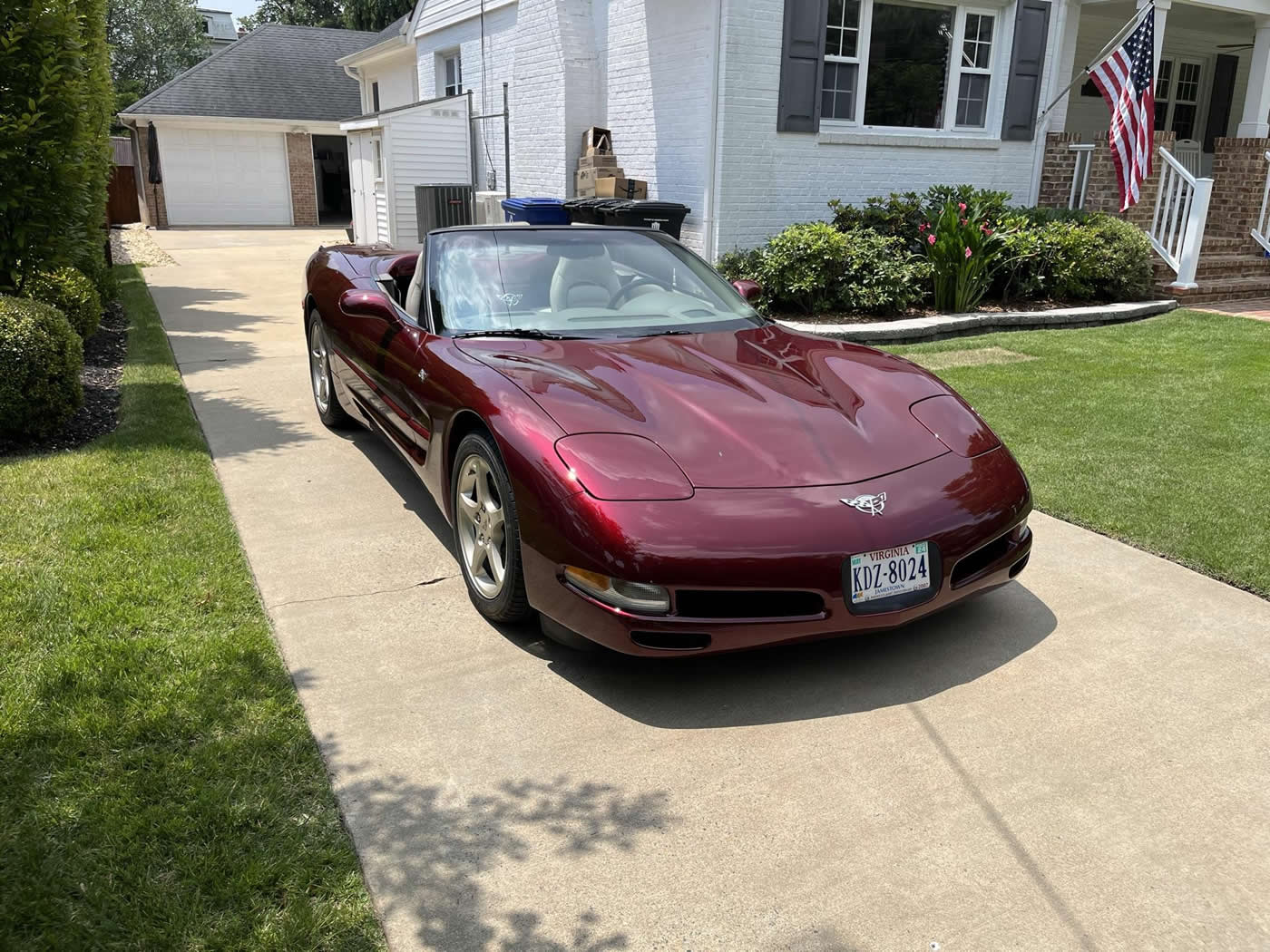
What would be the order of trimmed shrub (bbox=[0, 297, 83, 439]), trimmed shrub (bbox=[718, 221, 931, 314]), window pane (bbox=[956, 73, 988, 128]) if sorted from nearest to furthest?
trimmed shrub (bbox=[0, 297, 83, 439]) < trimmed shrub (bbox=[718, 221, 931, 314]) < window pane (bbox=[956, 73, 988, 128])

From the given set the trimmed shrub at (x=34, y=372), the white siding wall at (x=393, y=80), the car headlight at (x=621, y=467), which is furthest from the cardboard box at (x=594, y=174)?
the car headlight at (x=621, y=467)

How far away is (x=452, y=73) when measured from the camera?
18.1 m

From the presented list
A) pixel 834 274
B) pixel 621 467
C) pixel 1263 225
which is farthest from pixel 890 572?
pixel 1263 225

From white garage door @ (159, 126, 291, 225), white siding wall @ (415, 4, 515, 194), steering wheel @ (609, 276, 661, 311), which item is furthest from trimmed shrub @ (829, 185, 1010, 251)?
white garage door @ (159, 126, 291, 225)

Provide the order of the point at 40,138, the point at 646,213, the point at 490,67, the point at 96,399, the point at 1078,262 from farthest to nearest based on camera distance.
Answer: the point at 490,67 → the point at 646,213 → the point at 1078,262 → the point at 96,399 → the point at 40,138

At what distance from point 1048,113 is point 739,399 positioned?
11.0 metres

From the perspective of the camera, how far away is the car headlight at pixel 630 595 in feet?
9.62

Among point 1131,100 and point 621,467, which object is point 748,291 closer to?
point 621,467

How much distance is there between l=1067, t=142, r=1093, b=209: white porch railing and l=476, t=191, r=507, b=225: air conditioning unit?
783 centimetres

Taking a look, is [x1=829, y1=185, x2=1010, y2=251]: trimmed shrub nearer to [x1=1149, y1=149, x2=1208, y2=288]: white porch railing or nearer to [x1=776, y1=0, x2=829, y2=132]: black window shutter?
[x1=776, y1=0, x2=829, y2=132]: black window shutter

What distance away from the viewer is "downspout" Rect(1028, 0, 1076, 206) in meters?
12.1

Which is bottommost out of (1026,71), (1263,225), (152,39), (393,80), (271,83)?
(1263,225)

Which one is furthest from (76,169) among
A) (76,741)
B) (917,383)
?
(917,383)

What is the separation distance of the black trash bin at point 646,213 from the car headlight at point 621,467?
7.61 meters
